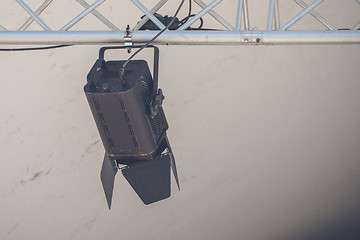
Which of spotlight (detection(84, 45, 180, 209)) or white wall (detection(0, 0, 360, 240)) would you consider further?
white wall (detection(0, 0, 360, 240))

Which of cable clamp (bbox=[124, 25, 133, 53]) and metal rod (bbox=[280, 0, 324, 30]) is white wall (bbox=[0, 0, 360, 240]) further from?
metal rod (bbox=[280, 0, 324, 30])

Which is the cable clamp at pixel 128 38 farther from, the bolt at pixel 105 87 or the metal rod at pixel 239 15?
the metal rod at pixel 239 15

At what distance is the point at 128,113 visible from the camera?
1655 mm

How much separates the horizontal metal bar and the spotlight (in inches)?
2.1

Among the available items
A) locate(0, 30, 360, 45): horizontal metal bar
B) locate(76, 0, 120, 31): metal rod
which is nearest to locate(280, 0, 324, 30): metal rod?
locate(0, 30, 360, 45): horizontal metal bar

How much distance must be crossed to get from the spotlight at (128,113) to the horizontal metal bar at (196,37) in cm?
5

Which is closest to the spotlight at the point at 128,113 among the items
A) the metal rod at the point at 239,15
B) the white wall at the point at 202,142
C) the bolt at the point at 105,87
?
the bolt at the point at 105,87

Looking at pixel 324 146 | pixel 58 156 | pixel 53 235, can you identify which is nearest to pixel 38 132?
pixel 58 156

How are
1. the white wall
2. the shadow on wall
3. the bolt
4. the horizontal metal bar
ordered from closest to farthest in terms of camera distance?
the bolt < the horizontal metal bar < the white wall < the shadow on wall

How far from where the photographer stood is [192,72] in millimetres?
2660

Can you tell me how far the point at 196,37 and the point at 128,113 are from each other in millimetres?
357

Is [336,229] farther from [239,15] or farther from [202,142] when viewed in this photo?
[239,15]

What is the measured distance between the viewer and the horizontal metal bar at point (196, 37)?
1.72 meters

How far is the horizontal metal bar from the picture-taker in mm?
1718
